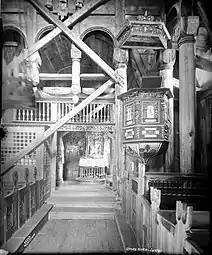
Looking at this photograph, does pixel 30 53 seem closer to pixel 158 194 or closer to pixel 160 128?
pixel 160 128

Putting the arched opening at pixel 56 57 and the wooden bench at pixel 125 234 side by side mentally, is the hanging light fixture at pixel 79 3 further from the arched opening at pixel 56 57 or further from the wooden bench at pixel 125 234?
the wooden bench at pixel 125 234

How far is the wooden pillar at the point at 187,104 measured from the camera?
5.27m

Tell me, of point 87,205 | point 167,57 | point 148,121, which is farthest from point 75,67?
point 87,205

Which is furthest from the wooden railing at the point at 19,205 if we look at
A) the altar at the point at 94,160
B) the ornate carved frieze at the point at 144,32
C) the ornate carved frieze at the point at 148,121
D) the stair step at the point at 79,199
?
the altar at the point at 94,160

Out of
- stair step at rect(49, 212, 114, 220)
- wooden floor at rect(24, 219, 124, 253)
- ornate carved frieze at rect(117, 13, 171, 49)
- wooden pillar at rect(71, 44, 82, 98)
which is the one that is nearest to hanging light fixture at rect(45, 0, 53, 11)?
wooden pillar at rect(71, 44, 82, 98)

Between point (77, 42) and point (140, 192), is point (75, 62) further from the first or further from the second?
point (140, 192)

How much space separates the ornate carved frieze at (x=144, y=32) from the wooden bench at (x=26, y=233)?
505 centimetres

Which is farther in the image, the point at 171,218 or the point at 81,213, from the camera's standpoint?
the point at 81,213

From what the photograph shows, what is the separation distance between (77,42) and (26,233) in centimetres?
506

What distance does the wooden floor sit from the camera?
403 centimetres

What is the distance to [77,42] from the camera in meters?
6.39

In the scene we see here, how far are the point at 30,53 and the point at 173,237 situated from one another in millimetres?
5802

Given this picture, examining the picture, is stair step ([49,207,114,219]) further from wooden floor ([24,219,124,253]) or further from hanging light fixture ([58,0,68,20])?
hanging light fixture ([58,0,68,20])

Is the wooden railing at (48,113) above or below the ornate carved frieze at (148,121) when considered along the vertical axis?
above
